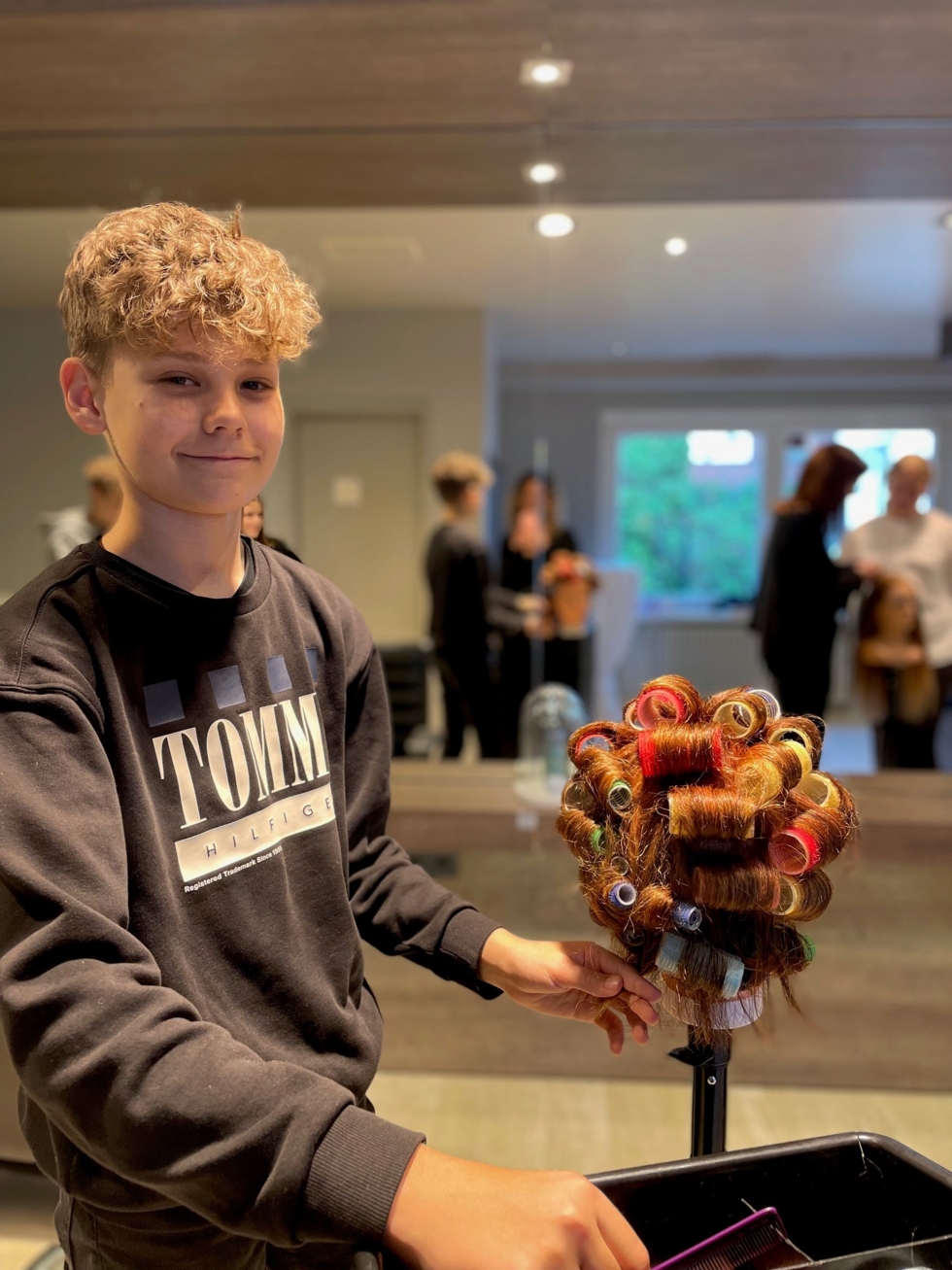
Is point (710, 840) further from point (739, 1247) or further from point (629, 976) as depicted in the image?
point (739, 1247)

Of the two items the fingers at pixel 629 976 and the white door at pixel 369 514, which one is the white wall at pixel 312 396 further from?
the fingers at pixel 629 976

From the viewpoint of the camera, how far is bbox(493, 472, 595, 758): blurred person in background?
264 centimetres

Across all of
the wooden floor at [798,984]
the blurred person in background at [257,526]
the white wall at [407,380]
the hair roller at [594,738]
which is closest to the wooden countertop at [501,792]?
the wooden floor at [798,984]

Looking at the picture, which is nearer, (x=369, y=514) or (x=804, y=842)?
(x=804, y=842)

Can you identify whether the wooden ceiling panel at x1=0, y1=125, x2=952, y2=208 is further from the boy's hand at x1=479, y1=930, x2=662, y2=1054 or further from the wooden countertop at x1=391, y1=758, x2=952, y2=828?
the boy's hand at x1=479, y1=930, x2=662, y2=1054

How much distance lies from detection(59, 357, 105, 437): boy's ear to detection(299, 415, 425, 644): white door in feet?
4.49

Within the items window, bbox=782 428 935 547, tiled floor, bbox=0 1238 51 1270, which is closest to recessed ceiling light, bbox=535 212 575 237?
window, bbox=782 428 935 547

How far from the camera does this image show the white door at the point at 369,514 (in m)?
2.27

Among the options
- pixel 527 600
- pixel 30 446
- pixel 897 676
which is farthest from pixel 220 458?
pixel 897 676

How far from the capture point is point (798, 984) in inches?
91.8

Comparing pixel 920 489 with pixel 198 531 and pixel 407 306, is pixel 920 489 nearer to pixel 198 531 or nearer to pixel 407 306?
pixel 407 306

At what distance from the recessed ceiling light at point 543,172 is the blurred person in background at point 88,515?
4.01 feet

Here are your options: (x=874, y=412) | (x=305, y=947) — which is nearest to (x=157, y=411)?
(x=305, y=947)

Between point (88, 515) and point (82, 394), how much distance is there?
2.77 feet
